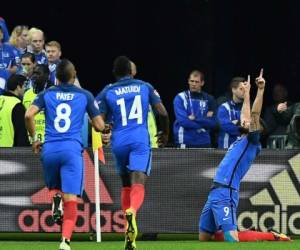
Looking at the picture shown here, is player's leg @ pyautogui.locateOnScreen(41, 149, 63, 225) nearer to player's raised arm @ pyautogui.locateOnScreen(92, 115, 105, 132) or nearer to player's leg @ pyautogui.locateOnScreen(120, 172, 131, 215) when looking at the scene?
player's raised arm @ pyautogui.locateOnScreen(92, 115, 105, 132)

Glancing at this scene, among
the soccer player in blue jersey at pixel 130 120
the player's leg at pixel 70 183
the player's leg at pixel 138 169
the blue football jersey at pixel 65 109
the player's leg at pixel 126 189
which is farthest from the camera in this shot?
the player's leg at pixel 126 189

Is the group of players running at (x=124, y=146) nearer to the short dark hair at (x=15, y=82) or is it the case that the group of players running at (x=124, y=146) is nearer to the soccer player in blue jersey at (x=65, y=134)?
the soccer player in blue jersey at (x=65, y=134)

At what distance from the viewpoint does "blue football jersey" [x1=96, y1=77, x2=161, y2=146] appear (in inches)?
600

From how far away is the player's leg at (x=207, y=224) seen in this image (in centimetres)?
1631

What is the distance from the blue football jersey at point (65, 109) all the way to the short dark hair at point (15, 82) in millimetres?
3793

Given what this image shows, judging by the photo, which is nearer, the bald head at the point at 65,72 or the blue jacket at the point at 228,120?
the bald head at the point at 65,72

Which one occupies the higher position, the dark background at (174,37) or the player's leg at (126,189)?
the dark background at (174,37)

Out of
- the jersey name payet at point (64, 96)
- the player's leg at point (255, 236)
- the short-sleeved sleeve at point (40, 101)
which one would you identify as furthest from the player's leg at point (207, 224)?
the short-sleeved sleeve at point (40, 101)

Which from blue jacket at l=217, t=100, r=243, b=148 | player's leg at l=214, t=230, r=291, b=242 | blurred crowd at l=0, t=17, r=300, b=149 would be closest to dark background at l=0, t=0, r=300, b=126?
blurred crowd at l=0, t=17, r=300, b=149

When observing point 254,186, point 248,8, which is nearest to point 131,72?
point 254,186

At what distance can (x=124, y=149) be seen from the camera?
1524cm

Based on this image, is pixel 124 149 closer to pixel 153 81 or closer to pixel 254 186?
pixel 254 186

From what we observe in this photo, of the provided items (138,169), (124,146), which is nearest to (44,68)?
(124,146)

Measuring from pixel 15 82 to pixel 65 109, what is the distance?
13.1 feet
